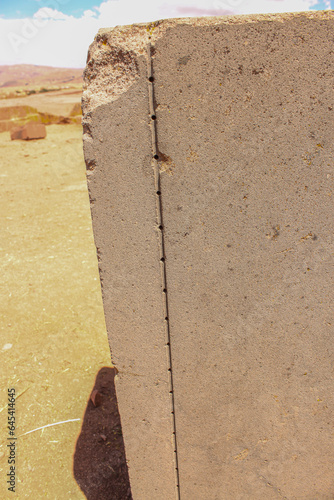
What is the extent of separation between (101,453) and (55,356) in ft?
3.91

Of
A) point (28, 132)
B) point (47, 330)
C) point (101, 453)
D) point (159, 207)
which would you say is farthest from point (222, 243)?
point (28, 132)

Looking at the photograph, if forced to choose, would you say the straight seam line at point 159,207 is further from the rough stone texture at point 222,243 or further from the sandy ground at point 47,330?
the sandy ground at point 47,330

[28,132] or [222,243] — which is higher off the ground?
[222,243]

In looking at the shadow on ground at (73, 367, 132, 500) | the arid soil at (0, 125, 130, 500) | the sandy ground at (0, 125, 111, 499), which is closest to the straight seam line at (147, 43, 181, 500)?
the shadow on ground at (73, 367, 132, 500)

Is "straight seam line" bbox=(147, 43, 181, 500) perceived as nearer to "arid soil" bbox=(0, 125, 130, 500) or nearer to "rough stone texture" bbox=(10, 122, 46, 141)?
"arid soil" bbox=(0, 125, 130, 500)

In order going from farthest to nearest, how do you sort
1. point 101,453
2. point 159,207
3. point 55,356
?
point 55,356 < point 101,453 < point 159,207

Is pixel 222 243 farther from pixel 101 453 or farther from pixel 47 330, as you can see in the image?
pixel 47 330

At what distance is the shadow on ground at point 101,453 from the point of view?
2518 millimetres

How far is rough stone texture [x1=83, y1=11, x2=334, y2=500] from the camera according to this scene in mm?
1360

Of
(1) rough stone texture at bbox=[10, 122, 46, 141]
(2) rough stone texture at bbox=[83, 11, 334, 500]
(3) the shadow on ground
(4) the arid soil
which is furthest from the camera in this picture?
(1) rough stone texture at bbox=[10, 122, 46, 141]

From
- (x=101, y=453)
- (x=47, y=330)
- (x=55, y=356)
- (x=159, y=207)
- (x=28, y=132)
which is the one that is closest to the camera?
(x=159, y=207)

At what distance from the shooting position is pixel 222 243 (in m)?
1.59

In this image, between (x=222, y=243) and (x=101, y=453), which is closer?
(x=222, y=243)

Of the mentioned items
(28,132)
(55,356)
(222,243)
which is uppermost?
(222,243)
